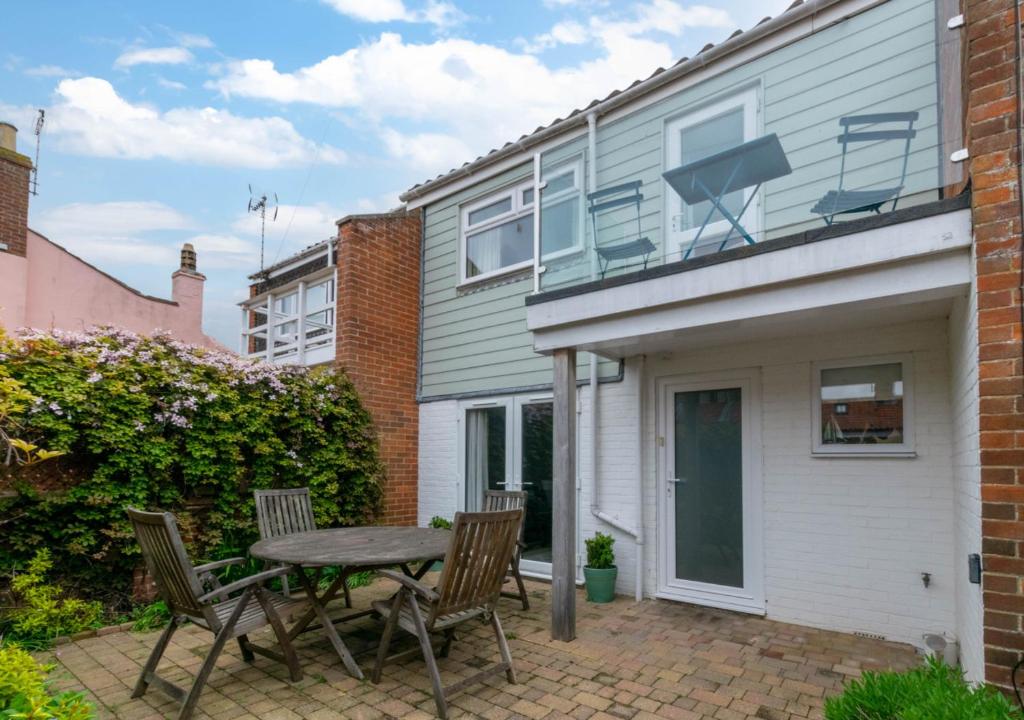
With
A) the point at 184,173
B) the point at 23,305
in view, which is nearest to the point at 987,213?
the point at 184,173

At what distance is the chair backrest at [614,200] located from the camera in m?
4.25

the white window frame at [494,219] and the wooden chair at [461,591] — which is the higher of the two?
the white window frame at [494,219]

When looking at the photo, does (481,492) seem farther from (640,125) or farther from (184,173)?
(184,173)

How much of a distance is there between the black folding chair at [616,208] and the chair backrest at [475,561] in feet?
6.46

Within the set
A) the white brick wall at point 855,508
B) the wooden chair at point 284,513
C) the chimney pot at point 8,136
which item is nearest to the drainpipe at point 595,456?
the white brick wall at point 855,508

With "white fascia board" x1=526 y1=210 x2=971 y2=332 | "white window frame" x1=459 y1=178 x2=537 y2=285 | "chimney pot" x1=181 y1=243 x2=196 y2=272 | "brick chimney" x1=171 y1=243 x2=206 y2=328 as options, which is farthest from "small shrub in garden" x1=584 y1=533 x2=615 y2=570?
"chimney pot" x1=181 y1=243 x2=196 y2=272

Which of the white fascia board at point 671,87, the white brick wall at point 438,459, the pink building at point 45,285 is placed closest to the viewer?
the white fascia board at point 671,87

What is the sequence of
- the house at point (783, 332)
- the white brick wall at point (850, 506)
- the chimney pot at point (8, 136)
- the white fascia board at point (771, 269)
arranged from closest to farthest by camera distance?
the house at point (783, 332) < the white fascia board at point (771, 269) < the white brick wall at point (850, 506) < the chimney pot at point (8, 136)

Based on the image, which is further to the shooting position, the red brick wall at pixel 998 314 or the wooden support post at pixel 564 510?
the wooden support post at pixel 564 510

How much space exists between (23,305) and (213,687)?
8947mm

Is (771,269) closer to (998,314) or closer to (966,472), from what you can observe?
(998,314)

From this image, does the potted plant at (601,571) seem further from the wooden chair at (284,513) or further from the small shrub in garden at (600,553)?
the wooden chair at (284,513)

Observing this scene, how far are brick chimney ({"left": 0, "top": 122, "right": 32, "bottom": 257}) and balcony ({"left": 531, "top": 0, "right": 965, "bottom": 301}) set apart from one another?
9155 millimetres

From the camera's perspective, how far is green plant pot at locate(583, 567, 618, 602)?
5.20 m
